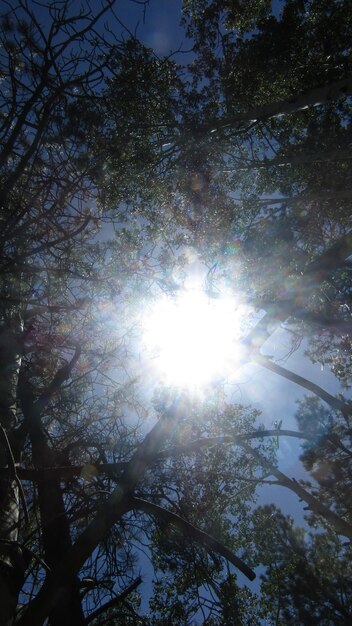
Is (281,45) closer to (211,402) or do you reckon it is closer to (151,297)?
(151,297)

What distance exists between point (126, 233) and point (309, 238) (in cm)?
370

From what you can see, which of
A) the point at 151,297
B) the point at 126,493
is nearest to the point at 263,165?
the point at 151,297

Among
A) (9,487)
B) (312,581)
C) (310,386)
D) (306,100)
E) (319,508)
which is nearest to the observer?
(9,487)

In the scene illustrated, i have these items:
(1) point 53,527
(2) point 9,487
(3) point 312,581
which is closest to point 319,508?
(1) point 53,527

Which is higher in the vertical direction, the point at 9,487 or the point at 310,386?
the point at 310,386

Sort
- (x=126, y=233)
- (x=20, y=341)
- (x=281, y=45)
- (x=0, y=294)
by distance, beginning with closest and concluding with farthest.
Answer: (x=0, y=294), (x=20, y=341), (x=126, y=233), (x=281, y=45)

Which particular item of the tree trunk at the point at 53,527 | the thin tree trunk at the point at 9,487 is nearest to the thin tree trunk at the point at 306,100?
the thin tree trunk at the point at 9,487

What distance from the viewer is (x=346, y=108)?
7863mm

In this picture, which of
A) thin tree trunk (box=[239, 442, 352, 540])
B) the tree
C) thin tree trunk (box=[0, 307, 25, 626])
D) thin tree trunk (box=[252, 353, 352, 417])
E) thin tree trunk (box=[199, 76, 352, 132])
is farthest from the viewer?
the tree

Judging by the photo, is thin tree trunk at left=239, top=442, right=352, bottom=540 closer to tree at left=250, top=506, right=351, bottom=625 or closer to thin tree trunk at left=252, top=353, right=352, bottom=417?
thin tree trunk at left=252, top=353, right=352, bottom=417

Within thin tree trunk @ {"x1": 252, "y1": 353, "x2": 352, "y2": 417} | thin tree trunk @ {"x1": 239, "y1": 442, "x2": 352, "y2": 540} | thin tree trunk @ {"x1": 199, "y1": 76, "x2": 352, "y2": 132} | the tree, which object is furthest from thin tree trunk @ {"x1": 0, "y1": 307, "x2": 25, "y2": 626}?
the tree

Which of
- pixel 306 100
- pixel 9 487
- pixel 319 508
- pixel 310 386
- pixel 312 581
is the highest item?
pixel 306 100

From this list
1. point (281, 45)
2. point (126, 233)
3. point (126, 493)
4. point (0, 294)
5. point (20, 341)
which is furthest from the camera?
point (281, 45)

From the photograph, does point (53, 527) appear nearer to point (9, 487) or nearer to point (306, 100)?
point (9, 487)
